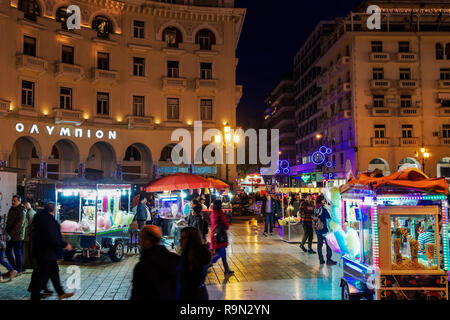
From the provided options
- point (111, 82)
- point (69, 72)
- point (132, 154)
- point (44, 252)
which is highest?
point (69, 72)

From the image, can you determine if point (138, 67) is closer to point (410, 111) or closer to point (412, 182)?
point (410, 111)

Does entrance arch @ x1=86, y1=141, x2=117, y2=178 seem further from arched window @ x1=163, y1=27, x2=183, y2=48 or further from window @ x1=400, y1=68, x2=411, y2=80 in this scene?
window @ x1=400, y1=68, x2=411, y2=80

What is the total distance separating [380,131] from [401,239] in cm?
3521

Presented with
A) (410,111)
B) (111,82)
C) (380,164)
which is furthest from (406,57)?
(111,82)

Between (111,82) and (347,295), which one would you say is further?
(111,82)

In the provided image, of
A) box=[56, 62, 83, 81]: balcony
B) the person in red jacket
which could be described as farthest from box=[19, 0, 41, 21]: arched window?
the person in red jacket

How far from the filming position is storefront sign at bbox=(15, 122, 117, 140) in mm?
25748

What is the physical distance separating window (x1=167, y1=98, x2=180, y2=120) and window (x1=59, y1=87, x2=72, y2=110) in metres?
7.16

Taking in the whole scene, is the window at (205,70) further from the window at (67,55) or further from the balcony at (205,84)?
the window at (67,55)

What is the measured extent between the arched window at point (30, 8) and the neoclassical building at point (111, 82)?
6cm

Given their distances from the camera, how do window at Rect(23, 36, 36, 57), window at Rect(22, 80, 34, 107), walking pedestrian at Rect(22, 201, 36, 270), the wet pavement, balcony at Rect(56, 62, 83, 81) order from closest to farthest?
the wet pavement → walking pedestrian at Rect(22, 201, 36, 270) → window at Rect(22, 80, 34, 107) → window at Rect(23, 36, 36, 57) → balcony at Rect(56, 62, 83, 81)

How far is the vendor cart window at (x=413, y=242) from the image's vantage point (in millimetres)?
7086

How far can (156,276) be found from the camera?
4230mm

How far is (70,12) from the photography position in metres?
28.2
